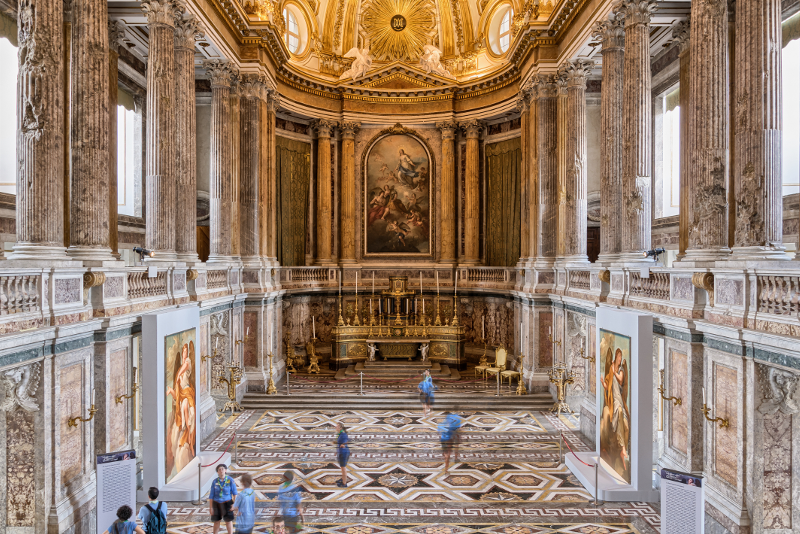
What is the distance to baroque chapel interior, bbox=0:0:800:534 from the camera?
895 cm

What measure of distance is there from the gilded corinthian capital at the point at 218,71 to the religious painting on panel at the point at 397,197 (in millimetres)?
8722

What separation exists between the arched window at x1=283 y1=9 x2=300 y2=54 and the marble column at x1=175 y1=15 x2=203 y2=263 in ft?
32.0

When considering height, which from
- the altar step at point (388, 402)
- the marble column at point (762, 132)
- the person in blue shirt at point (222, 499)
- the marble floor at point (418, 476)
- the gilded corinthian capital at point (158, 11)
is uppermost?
the gilded corinthian capital at point (158, 11)

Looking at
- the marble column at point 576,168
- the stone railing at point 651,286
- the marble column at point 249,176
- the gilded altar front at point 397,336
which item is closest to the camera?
the stone railing at point 651,286

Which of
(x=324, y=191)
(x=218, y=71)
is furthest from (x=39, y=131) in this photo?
(x=324, y=191)

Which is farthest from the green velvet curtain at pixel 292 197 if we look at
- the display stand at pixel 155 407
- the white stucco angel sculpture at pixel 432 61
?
the display stand at pixel 155 407

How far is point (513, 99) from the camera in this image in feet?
75.3

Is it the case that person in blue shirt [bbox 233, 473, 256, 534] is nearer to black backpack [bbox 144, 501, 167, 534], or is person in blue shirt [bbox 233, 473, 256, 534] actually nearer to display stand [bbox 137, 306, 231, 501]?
black backpack [bbox 144, 501, 167, 534]

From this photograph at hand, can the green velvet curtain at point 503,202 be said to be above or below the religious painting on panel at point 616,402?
above

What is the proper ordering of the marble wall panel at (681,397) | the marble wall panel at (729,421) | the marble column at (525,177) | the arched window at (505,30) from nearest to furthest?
the marble wall panel at (729,421) < the marble wall panel at (681,397) < the marble column at (525,177) < the arched window at (505,30)

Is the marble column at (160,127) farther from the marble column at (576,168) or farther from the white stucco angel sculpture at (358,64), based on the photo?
the white stucco angel sculpture at (358,64)

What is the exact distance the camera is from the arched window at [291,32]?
Result: 24.3 m

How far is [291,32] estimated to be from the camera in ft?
80.9

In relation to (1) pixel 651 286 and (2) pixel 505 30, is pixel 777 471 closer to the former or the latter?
(1) pixel 651 286
